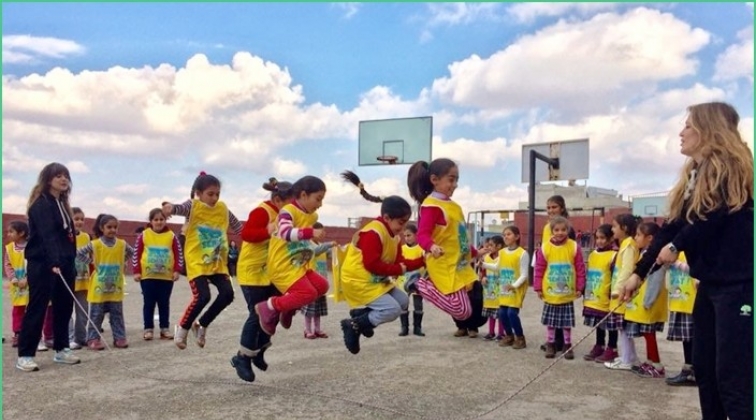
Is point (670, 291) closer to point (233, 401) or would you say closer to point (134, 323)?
point (233, 401)

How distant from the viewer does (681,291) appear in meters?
6.55

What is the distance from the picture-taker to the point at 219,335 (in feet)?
28.2

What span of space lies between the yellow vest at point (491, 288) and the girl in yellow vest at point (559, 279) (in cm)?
106

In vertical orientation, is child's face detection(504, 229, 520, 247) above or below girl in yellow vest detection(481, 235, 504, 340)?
above

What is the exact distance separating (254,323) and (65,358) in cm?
243

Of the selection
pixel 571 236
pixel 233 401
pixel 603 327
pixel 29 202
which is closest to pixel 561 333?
pixel 603 327

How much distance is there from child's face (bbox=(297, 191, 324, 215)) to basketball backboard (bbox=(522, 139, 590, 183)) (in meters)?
13.7

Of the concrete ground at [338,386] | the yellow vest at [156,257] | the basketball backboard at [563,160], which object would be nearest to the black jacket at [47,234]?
the concrete ground at [338,386]

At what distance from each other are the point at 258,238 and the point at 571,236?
13.3ft

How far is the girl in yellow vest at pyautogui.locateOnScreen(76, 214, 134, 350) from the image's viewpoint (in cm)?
779

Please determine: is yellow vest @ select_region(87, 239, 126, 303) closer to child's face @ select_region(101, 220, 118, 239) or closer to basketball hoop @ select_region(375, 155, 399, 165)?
child's face @ select_region(101, 220, 118, 239)

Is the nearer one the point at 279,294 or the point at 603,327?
the point at 279,294

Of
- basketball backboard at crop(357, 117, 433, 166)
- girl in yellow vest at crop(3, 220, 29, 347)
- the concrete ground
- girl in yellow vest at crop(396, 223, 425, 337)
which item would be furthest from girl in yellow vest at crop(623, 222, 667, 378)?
basketball backboard at crop(357, 117, 433, 166)

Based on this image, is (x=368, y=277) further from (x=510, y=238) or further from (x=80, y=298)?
(x=80, y=298)
